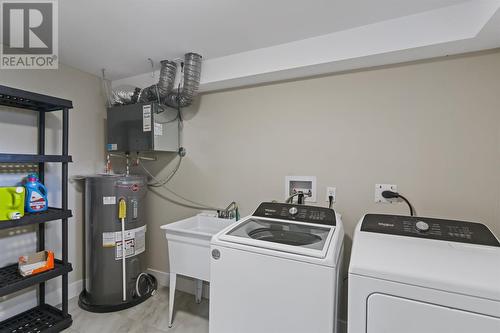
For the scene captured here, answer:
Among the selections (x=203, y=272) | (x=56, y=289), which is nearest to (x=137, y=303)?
(x=56, y=289)

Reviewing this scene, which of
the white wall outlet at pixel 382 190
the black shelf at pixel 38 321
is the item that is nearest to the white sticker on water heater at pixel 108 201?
the black shelf at pixel 38 321

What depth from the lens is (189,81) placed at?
80.7 inches

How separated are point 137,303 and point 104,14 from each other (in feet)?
7.83

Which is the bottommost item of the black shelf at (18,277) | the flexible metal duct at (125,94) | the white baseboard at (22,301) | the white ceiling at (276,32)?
the white baseboard at (22,301)

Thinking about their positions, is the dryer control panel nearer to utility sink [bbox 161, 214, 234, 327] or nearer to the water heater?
utility sink [bbox 161, 214, 234, 327]

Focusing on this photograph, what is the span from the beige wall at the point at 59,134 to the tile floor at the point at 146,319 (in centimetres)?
51

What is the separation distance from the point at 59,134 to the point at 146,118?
2.87 ft

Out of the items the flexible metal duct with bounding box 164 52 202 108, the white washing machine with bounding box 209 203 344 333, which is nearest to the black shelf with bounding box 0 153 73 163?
the flexible metal duct with bounding box 164 52 202 108

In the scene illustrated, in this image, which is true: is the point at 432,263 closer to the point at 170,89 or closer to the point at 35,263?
the point at 170,89

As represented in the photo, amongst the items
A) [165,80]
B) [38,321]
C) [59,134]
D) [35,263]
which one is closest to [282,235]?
[165,80]

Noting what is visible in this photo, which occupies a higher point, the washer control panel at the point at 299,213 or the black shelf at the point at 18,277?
the washer control panel at the point at 299,213

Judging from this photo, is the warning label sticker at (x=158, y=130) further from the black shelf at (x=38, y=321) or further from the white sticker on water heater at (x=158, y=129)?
the black shelf at (x=38, y=321)

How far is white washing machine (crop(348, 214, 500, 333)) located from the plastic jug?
2196mm

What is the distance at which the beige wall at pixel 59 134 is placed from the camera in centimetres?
189
